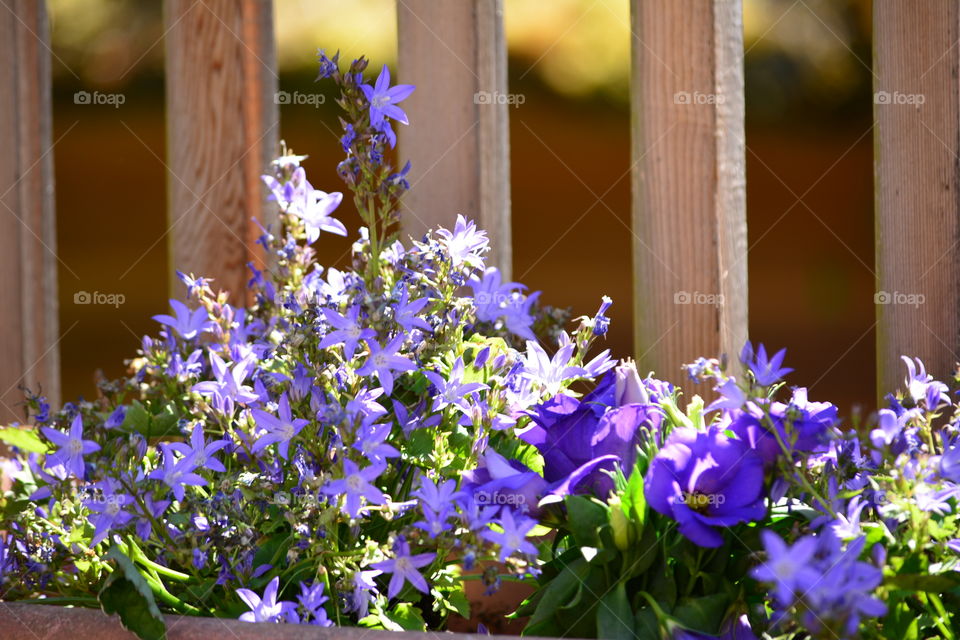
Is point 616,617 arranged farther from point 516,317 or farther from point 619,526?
point 516,317

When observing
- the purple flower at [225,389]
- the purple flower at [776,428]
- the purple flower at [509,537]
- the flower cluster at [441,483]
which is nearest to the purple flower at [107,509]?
the flower cluster at [441,483]

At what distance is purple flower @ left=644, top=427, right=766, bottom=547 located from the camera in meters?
0.82

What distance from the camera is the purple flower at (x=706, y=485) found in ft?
2.68

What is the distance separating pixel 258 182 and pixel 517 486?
82 centimetres

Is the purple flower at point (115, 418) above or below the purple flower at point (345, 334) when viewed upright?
below

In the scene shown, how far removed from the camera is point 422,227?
142cm

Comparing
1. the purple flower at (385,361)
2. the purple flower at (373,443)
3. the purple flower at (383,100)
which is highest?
the purple flower at (383,100)

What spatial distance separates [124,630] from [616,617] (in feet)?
1.42

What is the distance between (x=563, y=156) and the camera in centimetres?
381

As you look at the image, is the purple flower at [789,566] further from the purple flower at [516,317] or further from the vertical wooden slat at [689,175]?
the vertical wooden slat at [689,175]

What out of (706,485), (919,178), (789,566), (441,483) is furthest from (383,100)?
(919,178)

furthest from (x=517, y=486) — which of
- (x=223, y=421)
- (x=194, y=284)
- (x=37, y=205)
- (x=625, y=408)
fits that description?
(x=37, y=205)

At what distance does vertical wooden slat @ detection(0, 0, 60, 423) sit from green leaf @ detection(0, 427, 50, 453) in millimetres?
482

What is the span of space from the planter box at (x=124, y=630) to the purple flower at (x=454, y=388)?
9.3 inches
